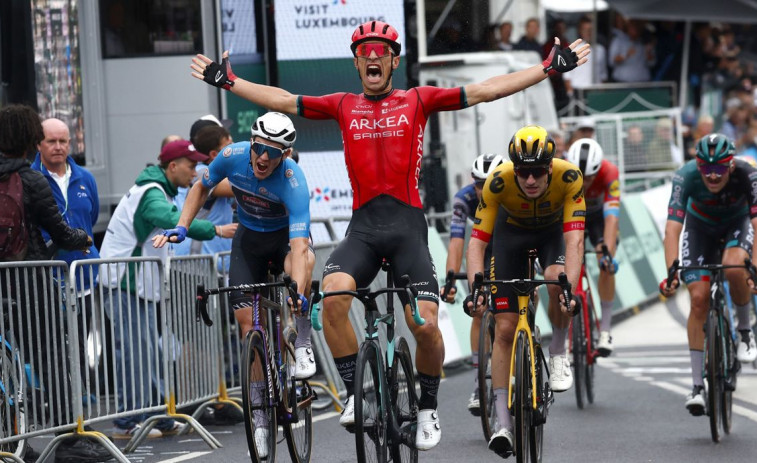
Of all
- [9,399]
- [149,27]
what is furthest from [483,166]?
[149,27]

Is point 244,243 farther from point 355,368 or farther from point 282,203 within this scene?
point 355,368

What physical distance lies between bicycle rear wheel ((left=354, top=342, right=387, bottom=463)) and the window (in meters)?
7.79

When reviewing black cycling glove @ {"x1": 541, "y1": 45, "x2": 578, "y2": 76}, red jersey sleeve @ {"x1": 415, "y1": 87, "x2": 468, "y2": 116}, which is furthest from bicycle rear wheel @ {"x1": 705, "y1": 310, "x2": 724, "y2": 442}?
red jersey sleeve @ {"x1": 415, "y1": 87, "x2": 468, "y2": 116}

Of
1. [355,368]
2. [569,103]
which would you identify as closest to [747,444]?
[355,368]

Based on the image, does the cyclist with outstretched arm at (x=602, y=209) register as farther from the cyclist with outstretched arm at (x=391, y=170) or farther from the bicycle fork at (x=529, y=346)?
the cyclist with outstretched arm at (x=391, y=170)

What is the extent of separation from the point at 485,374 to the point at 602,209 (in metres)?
3.77

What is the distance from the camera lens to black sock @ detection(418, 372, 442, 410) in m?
8.20

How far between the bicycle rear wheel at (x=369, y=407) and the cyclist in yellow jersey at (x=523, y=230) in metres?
0.78

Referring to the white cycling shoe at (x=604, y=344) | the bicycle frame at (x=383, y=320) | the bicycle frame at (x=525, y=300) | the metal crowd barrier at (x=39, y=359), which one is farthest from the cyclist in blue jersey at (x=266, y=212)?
the white cycling shoe at (x=604, y=344)

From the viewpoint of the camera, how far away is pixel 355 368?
25.1 feet

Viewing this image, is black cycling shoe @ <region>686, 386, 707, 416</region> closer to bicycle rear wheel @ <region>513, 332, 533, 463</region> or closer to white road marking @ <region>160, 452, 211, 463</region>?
bicycle rear wheel @ <region>513, 332, 533, 463</region>

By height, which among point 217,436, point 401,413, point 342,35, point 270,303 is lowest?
point 217,436

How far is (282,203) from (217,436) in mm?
2441

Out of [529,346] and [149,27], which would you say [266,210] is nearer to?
[529,346]
